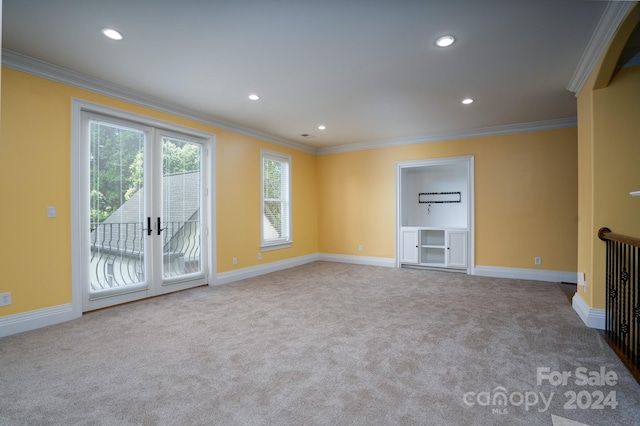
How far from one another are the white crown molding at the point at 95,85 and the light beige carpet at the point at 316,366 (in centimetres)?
251

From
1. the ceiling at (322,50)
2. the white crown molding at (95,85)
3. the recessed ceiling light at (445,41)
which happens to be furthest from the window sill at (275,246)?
the recessed ceiling light at (445,41)

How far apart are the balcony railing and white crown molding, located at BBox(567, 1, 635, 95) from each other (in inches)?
196

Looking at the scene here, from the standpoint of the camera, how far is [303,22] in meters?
2.66

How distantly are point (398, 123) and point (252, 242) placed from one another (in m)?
3.15

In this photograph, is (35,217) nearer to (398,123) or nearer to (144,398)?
(144,398)

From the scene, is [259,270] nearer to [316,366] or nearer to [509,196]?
[316,366]

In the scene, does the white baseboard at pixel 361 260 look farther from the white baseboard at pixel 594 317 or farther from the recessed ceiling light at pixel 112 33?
the recessed ceiling light at pixel 112 33

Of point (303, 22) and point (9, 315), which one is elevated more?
point (303, 22)

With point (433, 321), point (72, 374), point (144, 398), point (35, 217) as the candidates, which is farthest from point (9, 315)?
point (433, 321)

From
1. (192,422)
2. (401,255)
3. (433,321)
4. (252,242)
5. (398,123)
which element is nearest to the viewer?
(192,422)

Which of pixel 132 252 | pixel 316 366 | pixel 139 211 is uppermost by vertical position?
pixel 139 211

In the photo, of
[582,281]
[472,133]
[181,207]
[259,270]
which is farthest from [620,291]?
[181,207]

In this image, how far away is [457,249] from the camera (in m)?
6.04

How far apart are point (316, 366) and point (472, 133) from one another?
497 centimetres
